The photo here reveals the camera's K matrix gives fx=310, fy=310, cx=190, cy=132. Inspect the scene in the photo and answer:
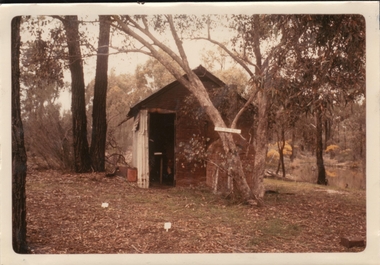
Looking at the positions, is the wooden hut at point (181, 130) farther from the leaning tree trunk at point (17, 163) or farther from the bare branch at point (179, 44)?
the leaning tree trunk at point (17, 163)

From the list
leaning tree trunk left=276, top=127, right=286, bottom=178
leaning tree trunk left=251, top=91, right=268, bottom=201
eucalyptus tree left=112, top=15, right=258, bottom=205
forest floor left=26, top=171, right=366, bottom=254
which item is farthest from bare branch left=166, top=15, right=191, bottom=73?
forest floor left=26, top=171, right=366, bottom=254

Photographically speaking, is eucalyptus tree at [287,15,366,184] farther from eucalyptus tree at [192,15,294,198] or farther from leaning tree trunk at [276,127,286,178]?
leaning tree trunk at [276,127,286,178]

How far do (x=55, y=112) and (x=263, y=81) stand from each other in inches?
82.0

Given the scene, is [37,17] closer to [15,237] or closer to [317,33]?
[15,237]

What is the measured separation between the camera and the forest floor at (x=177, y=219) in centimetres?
296

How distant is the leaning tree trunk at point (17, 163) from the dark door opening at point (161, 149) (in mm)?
1256

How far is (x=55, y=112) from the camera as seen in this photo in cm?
301

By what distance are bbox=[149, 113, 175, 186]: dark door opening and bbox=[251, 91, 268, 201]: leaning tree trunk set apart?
34.4 inches

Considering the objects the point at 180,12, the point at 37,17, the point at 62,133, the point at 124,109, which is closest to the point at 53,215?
the point at 62,133

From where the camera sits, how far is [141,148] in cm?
350

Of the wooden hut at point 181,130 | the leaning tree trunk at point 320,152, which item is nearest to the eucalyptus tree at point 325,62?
Answer: the leaning tree trunk at point 320,152

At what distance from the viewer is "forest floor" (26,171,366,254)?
9.73ft

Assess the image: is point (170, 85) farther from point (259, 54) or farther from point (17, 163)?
point (17, 163)

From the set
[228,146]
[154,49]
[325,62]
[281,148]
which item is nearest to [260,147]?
[281,148]
